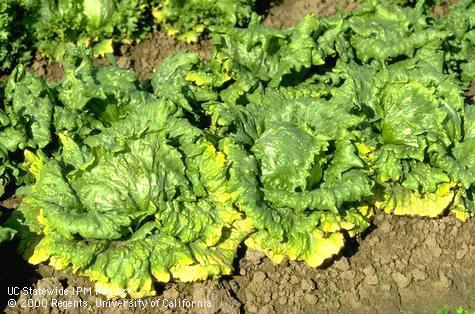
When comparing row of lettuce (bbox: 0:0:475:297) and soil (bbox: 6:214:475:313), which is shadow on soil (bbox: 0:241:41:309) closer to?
soil (bbox: 6:214:475:313)

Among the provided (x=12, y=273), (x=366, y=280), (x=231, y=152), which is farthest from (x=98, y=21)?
(x=366, y=280)

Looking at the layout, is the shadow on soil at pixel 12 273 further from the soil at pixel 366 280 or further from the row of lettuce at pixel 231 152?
the row of lettuce at pixel 231 152

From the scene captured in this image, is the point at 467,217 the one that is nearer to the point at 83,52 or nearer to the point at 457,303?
the point at 457,303

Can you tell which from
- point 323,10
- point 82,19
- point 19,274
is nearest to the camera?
point 19,274

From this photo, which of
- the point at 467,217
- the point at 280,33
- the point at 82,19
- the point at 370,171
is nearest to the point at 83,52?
the point at 82,19

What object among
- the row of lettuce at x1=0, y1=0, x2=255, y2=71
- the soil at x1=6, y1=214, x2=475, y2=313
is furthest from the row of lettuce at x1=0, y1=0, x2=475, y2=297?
the row of lettuce at x1=0, y1=0, x2=255, y2=71

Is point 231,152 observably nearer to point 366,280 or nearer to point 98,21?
point 366,280

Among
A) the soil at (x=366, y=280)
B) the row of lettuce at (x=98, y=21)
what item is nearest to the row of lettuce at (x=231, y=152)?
the soil at (x=366, y=280)
